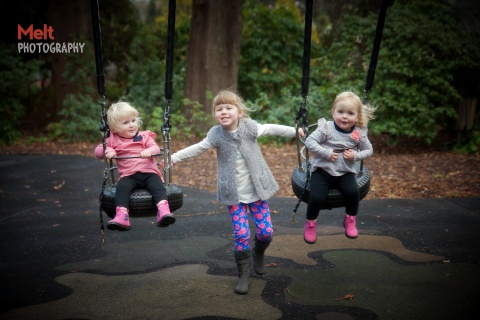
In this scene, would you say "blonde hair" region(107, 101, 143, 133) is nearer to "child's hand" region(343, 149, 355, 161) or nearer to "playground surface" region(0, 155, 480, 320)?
"playground surface" region(0, 155, 480, 320)

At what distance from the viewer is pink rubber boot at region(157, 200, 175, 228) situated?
11.6 feet

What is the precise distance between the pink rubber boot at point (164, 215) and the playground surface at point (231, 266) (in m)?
0.55

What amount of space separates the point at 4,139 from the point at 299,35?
8477 millimetres

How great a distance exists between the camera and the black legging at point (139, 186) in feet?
12.0

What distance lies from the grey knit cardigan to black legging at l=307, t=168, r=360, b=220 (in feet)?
1.08

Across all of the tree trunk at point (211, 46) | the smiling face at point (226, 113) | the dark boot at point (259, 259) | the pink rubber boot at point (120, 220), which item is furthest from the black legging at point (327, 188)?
the tree trunk at point (211, 46)

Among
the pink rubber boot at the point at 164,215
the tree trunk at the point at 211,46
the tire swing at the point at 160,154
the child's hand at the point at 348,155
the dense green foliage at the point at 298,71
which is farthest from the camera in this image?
the tree trunk at the point at 211,46

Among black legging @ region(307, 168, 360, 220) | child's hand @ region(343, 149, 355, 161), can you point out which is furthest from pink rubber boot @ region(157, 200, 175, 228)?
child's hand @ region(343, 149, 355, 161)

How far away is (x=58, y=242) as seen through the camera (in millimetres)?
5090

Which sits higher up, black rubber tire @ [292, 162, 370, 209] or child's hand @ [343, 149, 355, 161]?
child's hand @ [343, 149, 355, 161]

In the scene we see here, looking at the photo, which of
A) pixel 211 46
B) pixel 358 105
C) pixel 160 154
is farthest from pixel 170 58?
pixel 211 46

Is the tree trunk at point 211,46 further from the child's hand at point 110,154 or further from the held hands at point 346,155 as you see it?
the held hands at point 346,155

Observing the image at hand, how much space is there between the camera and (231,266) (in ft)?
14.0

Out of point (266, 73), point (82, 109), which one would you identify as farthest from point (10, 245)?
point (266, 73)
